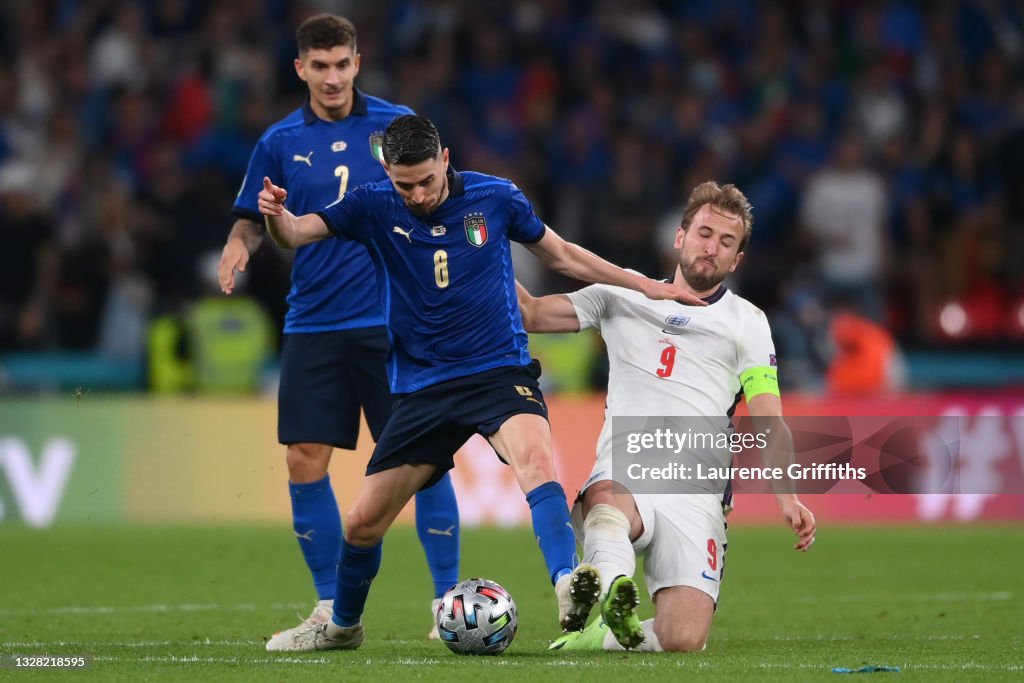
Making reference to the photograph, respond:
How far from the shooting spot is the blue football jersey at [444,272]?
22.5ft

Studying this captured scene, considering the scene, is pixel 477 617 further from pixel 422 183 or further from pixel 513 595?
pixel 513 595

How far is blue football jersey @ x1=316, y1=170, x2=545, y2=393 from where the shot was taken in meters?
6.86

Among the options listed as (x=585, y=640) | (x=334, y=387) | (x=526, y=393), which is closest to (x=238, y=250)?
(x=334, y=387)

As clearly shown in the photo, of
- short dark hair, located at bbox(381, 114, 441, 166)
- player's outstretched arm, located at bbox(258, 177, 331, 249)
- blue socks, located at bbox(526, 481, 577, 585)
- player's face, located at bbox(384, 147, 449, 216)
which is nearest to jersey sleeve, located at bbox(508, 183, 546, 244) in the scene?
player's face, located at bbox(384, 147, 449, 216)

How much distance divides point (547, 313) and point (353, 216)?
1.02 metres

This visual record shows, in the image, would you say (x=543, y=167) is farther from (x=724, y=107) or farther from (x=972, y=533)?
→ (x=972, y=533)

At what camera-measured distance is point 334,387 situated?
7891mm

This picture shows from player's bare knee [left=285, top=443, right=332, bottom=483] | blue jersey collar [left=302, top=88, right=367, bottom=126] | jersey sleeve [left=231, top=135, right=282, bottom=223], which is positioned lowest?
player's bare knee [left=285, top=443, right=332, bottom=483]

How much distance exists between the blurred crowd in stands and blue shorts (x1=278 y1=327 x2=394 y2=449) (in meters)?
6.83

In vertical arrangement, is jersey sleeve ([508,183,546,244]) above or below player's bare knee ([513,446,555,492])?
above

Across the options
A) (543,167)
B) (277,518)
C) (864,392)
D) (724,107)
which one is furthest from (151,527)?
(724,107)

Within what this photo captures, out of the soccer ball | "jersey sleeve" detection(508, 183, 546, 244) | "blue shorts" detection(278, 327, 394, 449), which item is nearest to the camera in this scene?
the soccer ball

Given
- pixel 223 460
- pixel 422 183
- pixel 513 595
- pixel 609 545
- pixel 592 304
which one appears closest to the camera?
pixel 422 183

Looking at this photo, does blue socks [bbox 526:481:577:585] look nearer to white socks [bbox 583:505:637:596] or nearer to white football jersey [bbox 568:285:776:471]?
Result: white socks [bbox 583:505:637:596]
